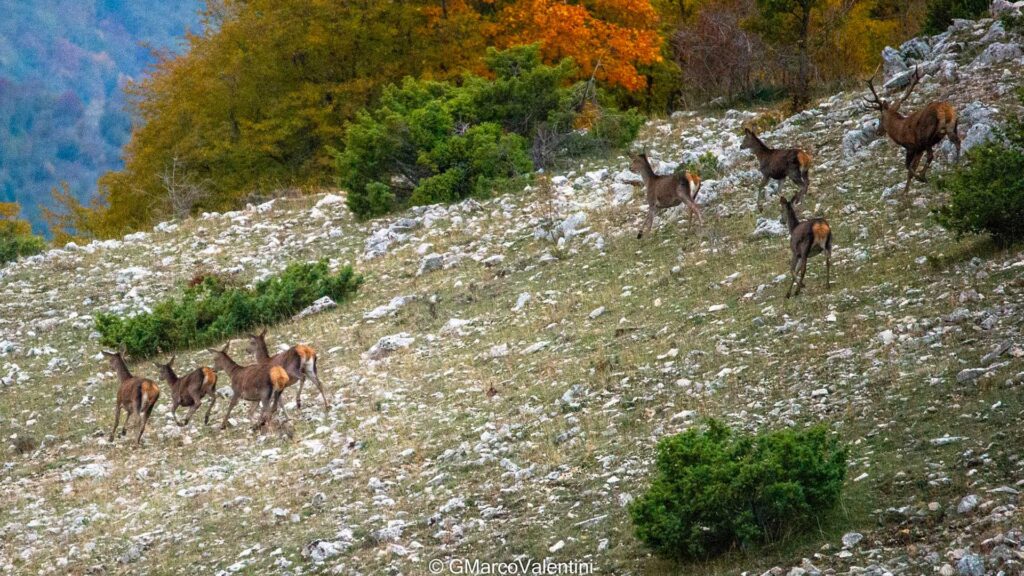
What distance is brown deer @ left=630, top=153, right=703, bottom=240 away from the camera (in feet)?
51.4

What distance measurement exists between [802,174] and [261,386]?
746 cm

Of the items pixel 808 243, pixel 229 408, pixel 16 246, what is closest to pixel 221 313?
pixel 229 408

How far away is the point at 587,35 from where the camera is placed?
89.9 feet

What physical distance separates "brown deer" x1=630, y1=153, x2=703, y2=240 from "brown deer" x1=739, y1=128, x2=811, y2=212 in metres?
0.93

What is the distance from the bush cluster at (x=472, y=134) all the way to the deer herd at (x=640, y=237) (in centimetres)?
635

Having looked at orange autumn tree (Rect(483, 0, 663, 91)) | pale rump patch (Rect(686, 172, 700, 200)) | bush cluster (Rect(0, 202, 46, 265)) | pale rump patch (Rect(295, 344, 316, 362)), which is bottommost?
pale rump patch (Rect(295, 344, 316, 362))

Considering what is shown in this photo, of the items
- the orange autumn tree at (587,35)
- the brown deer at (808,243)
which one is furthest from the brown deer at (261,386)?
the orange autumn tree at (587,35)

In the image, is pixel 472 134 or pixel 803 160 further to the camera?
pixel 472 134

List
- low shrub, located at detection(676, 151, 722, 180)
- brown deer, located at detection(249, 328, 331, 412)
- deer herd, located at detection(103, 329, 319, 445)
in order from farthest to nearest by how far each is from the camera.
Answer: low shrub, located at detection(676, 151, 722, 180)
brown deer, located at detection(249, 328, 331, 412)
deer herd, located at detection(103, 329, 319, 445)

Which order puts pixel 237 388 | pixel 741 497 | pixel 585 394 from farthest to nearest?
1. pixel 237 388
2. pixel 585 394
3. pixel 741 497

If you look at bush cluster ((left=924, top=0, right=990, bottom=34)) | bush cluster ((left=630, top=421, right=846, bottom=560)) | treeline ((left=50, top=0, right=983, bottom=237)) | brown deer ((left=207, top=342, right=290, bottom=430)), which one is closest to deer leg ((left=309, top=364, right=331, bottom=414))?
brown deer ((left=207, top=342, right=290, bottom=430))

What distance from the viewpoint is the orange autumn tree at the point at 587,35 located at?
27.2 metres

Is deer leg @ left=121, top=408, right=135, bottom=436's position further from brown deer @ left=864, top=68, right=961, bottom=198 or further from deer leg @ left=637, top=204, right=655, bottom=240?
brown deer @ left=864, top=68, right=961, bottom=198

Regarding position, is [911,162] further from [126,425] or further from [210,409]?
[126,425]
